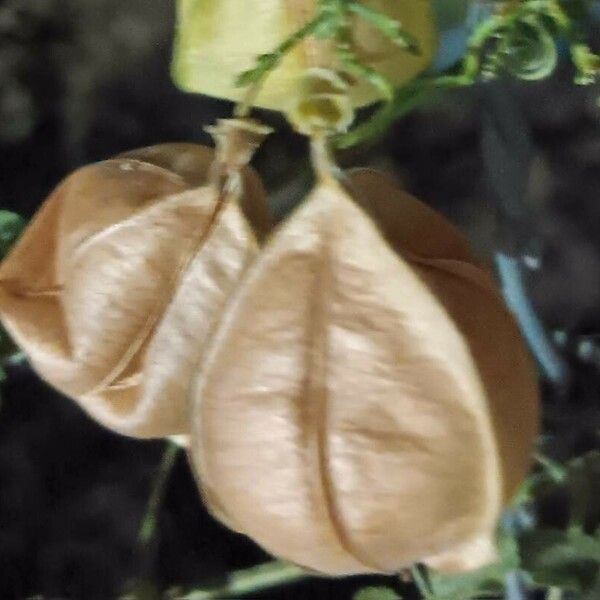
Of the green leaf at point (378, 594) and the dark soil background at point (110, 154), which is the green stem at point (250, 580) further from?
the dark soil background at point (110, 154)

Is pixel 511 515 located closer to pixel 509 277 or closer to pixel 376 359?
pixel 509 277

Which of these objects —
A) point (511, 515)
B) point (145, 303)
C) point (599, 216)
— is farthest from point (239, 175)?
point (599, 216)

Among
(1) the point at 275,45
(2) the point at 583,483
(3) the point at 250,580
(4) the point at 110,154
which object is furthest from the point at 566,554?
(4) the point at 110,154

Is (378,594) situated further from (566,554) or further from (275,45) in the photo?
(275,45)

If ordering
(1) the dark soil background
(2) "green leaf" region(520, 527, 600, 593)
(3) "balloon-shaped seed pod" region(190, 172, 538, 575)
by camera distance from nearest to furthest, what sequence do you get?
(3) "balloon-shaped seed pod" region(190, 172, 538, 575)
(2) "green leaf" region(520, 527, 600, 593)
(1) the dark soil background

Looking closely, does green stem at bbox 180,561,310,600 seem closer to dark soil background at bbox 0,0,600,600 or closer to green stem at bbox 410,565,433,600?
green stem at bbox 410,565,433,600

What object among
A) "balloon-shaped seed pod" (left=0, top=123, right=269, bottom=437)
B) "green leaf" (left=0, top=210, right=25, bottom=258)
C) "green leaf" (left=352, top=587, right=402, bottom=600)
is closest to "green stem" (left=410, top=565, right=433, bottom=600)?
"green leaf" (left=352, top=587, right=402, bottom=600)

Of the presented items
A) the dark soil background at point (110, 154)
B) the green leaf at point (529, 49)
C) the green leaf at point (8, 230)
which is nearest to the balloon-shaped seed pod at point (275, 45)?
the green leaf at point (529, 49)
